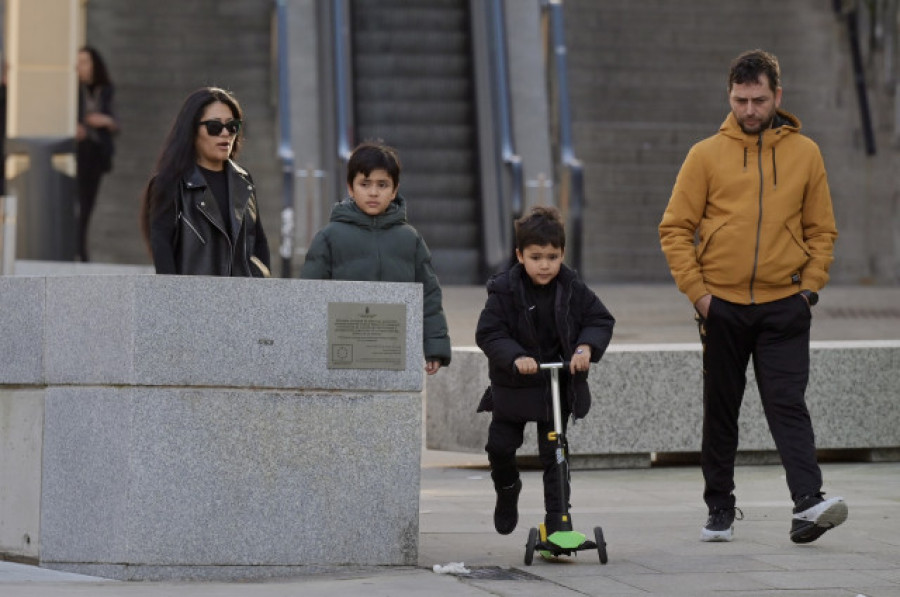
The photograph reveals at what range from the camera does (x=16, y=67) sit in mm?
17656

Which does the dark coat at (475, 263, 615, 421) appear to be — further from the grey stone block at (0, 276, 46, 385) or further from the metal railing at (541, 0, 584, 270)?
the metal railing at (541, 0, 584, 270)

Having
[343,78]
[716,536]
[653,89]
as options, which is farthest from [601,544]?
[653,89]

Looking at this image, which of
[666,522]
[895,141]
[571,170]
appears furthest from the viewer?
[895,141]

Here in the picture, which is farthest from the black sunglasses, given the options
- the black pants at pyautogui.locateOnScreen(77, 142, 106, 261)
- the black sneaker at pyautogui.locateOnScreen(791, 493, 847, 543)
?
the black pants at pyautogui.locateOnScreen(77, 142, 106, 261)

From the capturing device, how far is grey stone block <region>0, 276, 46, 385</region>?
6.95m

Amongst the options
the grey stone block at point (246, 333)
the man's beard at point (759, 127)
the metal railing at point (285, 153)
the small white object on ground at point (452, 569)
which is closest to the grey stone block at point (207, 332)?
the grey stone block at point (246, 333)

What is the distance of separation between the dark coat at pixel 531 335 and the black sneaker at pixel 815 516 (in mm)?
872

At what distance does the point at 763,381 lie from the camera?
7.55 metres

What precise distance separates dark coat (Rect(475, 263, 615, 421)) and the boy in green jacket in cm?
19

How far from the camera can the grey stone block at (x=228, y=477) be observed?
6656 mm

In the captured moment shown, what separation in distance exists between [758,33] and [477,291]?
325 inches

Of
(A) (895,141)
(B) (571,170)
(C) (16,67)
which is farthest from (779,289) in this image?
(A) (895,141)

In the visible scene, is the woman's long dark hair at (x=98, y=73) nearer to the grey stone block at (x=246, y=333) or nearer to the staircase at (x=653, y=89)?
the staircase at (x=653, y=89)

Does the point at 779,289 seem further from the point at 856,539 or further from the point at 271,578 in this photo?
the point at 271,578
